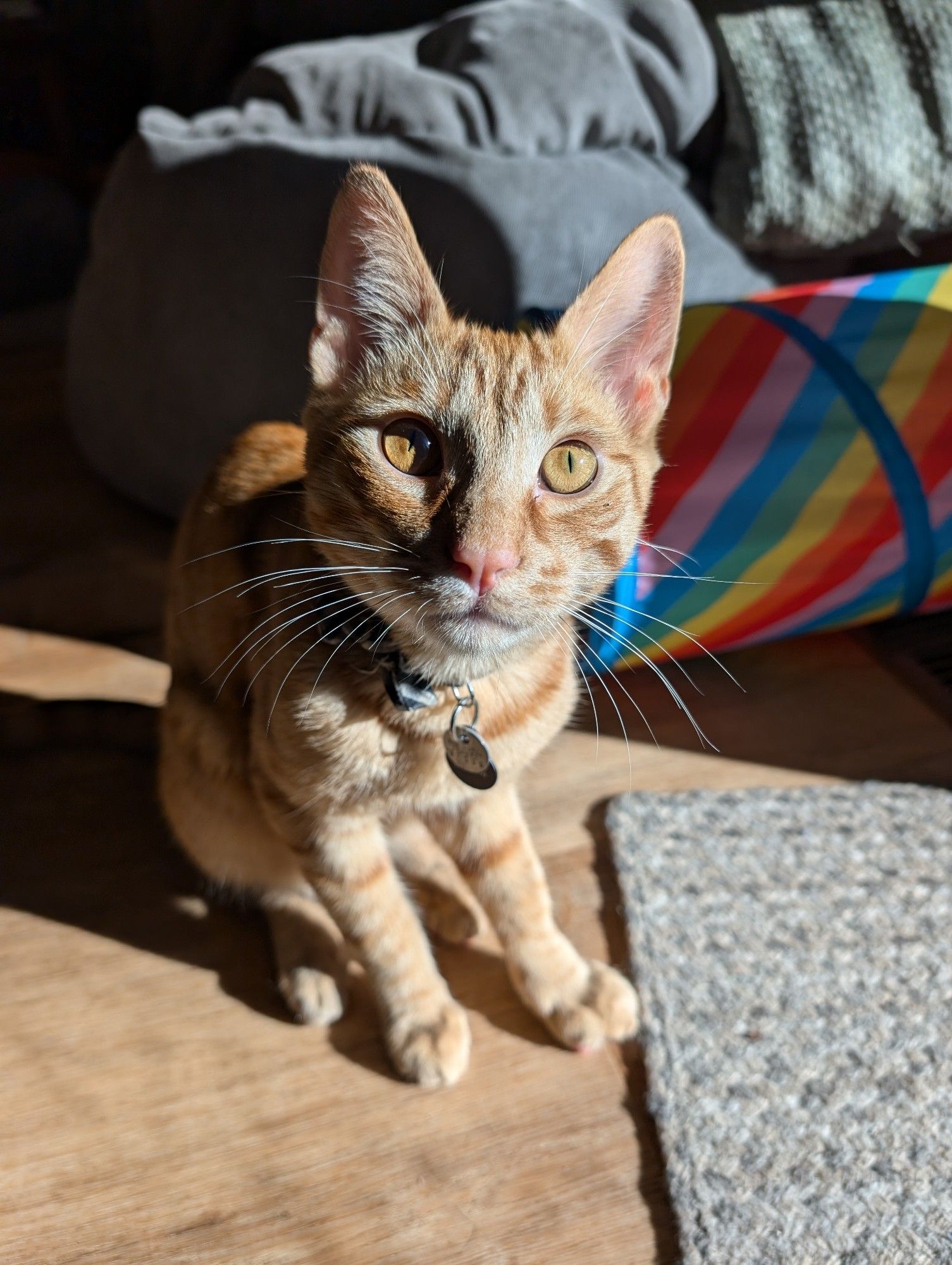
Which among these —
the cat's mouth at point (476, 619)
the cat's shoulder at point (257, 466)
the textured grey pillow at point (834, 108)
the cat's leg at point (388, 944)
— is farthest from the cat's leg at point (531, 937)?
the textured grey pillow at point (834, 108)

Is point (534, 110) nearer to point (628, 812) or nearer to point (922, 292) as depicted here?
point (922, 292)

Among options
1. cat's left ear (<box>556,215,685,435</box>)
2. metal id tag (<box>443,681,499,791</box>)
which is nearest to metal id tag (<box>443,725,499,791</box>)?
metal id tag (<box>443,681,499,791</box>)

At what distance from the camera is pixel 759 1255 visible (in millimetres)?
996

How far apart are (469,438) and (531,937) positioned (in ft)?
2.17

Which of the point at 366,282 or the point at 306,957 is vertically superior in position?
the point at 366,282

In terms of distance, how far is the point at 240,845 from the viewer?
128cm

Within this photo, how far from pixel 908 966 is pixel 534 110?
171 centimetres

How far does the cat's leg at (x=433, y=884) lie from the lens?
4.34 feet

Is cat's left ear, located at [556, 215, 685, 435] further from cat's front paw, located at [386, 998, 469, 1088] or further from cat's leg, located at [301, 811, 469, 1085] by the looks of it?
cat's front paw, located at [386, 998, 469, 1088]

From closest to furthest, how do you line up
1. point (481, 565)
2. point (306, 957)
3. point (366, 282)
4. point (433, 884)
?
point (481, 565), point (366, 282), point (306, 957), point (433, 884)

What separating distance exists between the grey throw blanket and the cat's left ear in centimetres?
95

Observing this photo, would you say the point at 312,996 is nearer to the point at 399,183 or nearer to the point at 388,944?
the point at 388,944

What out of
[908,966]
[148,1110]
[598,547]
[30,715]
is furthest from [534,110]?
[148,1110]

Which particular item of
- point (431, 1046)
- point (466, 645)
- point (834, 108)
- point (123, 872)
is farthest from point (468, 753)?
point (834, 108)
